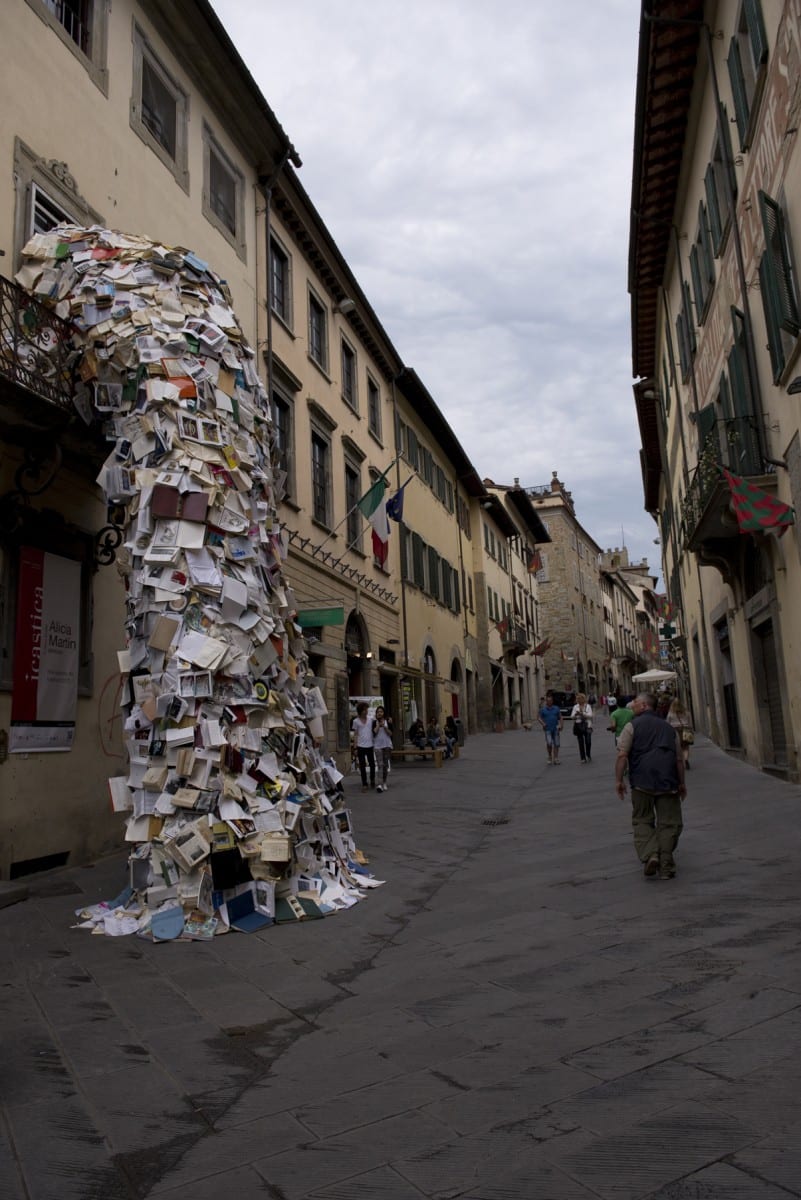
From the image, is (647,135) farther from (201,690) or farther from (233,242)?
(201,690)

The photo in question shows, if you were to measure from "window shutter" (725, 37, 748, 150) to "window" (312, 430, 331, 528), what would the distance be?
32.8ft

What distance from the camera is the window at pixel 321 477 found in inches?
755

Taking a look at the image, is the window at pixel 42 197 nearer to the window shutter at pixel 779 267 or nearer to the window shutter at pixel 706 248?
the window shutter at pixel 779 267

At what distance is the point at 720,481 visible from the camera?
1180cm

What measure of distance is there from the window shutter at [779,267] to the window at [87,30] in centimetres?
770

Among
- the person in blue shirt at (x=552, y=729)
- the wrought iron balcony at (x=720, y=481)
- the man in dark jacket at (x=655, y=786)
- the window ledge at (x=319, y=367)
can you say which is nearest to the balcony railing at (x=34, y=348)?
the man in dark jacket at (x=655, y=786)

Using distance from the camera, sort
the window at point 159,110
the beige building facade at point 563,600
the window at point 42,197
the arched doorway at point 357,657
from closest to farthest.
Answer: the window at point 42,197 < the window at point 159,110 < the arched doorway at point 357,657 < the beige building facade at point 563,600

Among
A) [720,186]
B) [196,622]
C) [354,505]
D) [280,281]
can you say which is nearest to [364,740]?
[354,505]

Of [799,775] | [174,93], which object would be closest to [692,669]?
[799,775]

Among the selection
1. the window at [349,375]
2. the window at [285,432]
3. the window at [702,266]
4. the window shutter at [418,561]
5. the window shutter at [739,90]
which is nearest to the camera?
the window shutter at [739,90]

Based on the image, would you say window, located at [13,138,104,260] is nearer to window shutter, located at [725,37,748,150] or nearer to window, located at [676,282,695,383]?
window shutter, located at [725,37,748,150]

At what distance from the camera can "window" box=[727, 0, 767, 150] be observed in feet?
33.3

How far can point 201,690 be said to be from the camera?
6.76 metres

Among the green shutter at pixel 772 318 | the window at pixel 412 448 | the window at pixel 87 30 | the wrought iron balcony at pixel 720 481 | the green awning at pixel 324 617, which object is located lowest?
the green awning at pixel 324 617
